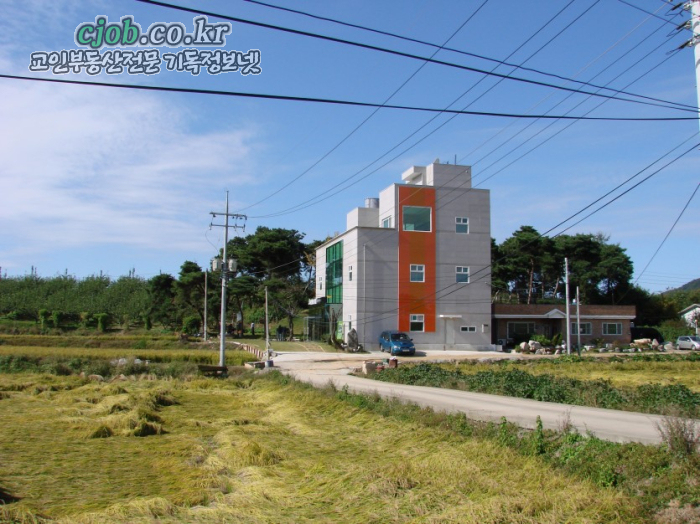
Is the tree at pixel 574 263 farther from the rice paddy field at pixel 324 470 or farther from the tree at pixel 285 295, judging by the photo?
the rice paddy field at pixel 324 470

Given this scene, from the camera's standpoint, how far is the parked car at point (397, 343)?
43.5m

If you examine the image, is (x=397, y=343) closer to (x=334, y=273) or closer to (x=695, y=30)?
(x=334, y=273)

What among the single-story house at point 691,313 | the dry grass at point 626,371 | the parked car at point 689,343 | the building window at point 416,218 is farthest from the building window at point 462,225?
the single-story house at point 691,313

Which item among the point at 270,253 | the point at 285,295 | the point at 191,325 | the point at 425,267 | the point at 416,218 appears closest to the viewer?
the point at 425,267

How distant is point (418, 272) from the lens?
49000mm

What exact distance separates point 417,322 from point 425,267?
469cm

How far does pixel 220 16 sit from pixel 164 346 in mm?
43923

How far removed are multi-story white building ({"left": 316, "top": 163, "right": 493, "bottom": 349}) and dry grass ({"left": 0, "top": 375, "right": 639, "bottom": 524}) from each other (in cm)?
3256

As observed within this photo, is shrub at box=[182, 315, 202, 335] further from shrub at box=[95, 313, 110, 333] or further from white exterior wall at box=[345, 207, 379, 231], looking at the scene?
white exterior wall at box=[345, 207, 379, 231]

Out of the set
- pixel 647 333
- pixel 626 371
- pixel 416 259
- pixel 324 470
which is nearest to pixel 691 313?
pixel 647 333

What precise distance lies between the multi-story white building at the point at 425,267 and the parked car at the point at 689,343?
19023 millimetres

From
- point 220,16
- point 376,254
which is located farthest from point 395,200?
point 220,16

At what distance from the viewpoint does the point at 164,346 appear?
160 ft

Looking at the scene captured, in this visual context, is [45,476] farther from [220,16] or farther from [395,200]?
[395,200]
